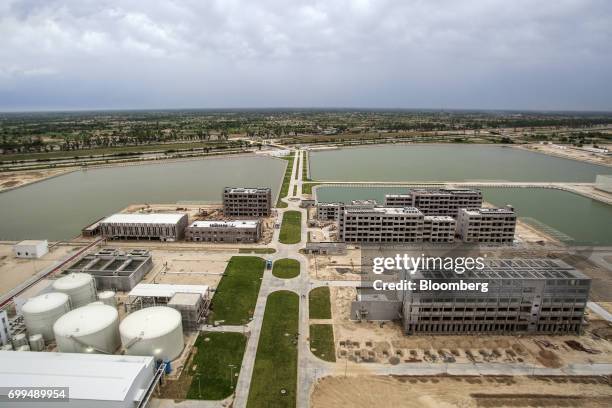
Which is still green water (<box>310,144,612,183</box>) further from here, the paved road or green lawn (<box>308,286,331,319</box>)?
the paved road

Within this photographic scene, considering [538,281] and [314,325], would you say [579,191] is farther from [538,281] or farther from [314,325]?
[314,325]

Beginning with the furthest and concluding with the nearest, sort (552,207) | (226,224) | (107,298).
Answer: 1. (552,207)
2. (226,224)
3. (107,298)

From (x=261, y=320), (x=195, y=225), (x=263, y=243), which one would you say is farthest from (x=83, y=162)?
(x=261, y=320)

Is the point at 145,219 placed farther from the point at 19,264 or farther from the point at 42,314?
the point at 42,314

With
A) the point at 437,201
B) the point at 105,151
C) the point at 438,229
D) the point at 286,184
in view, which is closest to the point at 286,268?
the point at 438,229

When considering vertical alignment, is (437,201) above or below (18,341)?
above
